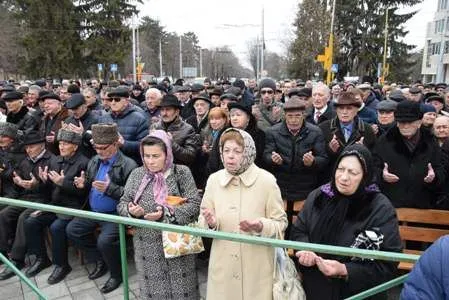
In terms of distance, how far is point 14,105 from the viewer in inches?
277

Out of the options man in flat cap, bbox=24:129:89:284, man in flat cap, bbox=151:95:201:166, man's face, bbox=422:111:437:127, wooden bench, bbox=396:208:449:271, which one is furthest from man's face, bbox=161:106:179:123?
man's face, bbox=422:111:437:127

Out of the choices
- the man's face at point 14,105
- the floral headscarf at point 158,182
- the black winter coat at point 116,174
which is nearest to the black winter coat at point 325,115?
the black winter coat at point 116,174

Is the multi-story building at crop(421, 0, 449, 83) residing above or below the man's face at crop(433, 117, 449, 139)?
above

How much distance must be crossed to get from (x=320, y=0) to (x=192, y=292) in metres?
34.5

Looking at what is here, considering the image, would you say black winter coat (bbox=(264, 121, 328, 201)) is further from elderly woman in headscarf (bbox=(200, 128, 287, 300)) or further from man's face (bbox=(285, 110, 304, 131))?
elderly woman in headscarf (bbox=(200, 128, 287, 300))

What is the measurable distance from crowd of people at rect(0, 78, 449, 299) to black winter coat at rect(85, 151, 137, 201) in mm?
11

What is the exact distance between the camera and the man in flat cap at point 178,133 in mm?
4609

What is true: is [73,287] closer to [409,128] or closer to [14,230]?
[14,230]

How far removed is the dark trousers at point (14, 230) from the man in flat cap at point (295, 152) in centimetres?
302

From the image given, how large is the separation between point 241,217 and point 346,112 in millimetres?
2337

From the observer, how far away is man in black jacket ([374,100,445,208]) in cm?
399

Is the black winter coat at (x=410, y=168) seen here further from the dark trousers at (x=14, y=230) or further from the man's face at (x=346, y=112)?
the dark trousers at (x=14, y=230)

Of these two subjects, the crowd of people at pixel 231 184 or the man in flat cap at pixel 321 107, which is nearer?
the crowd of people at pixel 231 184

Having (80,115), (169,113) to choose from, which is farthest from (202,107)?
(80,115)
